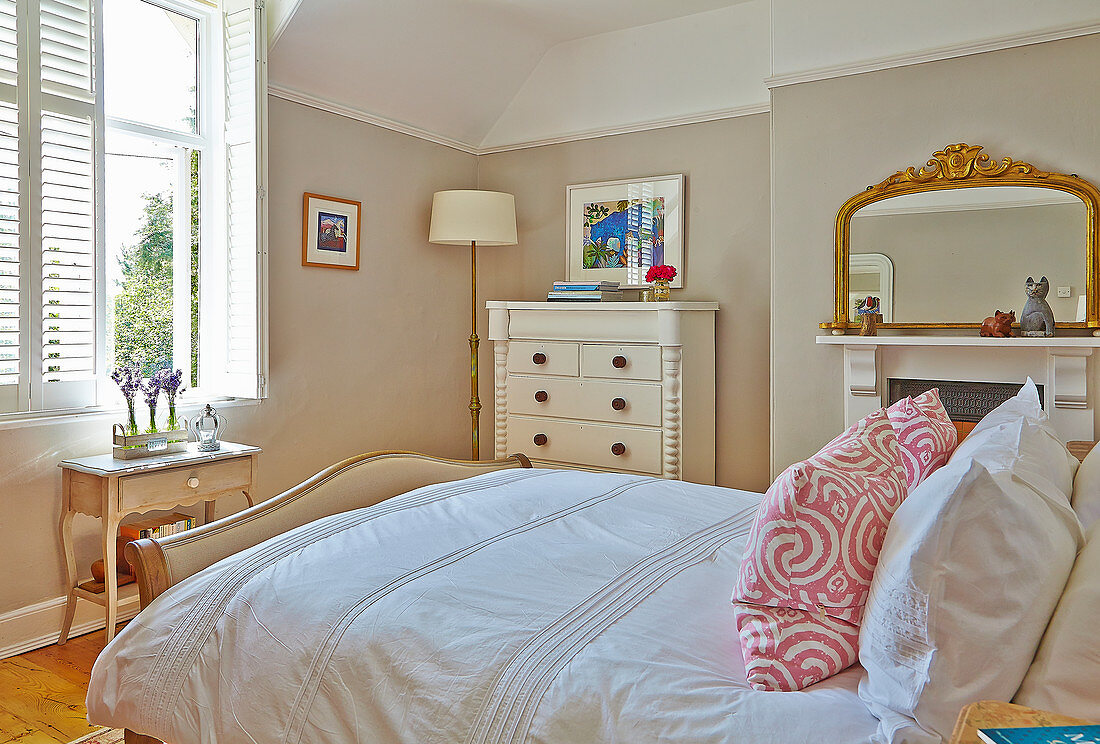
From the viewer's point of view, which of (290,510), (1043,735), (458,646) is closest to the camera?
(1043,735)

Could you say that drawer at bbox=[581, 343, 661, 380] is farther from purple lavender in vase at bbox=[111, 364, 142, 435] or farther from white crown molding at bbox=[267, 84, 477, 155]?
purple lavender in vase at bbox=[111, 364, 142, 435]

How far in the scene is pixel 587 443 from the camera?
3.94 m

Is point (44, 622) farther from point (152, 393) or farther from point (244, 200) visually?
point (244, 200)

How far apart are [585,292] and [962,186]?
5.68 ft

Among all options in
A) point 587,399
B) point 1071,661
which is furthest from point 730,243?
point 1071,661

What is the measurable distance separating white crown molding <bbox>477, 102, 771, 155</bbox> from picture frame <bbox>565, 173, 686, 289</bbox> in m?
0.27

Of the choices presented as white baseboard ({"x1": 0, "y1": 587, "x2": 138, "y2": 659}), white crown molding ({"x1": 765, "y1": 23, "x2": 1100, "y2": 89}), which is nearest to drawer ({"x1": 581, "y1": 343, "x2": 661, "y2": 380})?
white crown molding ({"x1": 765, "y1": 23, "x2": 1100, "y2": 89})

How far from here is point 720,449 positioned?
13.4 ft

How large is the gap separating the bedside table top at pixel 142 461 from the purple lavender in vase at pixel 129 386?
130 mm

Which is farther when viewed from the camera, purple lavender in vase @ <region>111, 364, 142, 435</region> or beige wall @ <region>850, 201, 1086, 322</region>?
beige wall @ <region>850, 201, 1086, 322</region>

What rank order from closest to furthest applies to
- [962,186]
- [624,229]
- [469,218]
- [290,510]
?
[290,510] → [962,186] → [469,218] → [624,229]

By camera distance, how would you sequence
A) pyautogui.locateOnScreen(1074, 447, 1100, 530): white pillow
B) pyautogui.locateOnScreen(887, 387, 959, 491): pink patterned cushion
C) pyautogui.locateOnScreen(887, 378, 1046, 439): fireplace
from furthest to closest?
pyautogui.locateOnScreen(887, 378, 1046, 439): fireplace, pyautogui.locateOnScreen(887, 387, 959, 491): pink patterned cushion, pyautogui.locateOnScreen(1074, 447, 1100, 530): white pillow

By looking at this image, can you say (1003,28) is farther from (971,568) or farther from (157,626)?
(157,626)

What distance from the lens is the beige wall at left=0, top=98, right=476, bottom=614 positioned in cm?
290
